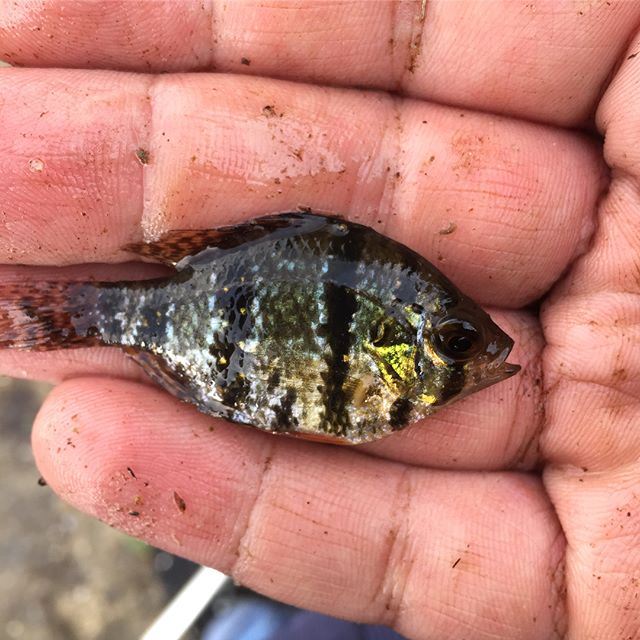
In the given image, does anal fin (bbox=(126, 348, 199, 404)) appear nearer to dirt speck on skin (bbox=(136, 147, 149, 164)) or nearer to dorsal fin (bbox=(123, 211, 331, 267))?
dorsal fin (bbox=(123, 211, 331, 267))

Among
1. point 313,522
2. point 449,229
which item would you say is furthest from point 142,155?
point 313,522

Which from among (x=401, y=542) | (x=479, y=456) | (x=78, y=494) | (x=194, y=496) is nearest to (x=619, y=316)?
(x=479, y=456)

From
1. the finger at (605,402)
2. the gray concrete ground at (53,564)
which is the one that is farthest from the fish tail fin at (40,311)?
the finger at (605,402)

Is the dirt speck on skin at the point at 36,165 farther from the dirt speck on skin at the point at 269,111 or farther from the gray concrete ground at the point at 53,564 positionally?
the gray concrete ground at the point at 53,564

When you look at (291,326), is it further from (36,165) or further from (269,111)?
(36,165)

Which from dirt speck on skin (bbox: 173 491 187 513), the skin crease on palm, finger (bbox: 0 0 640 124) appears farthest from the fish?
finger (bbox: 0 0 640 124)

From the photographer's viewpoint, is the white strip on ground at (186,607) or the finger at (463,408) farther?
A: the white strip on ground at (186,607)

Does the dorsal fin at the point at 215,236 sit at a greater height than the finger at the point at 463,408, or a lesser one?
greater
